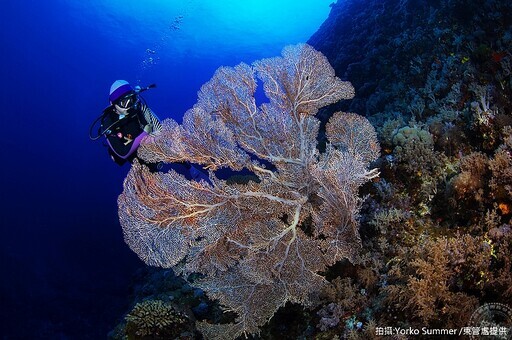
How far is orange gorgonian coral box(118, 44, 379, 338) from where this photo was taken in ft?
11.9

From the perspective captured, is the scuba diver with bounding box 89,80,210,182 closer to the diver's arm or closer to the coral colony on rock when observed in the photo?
the diver's arm

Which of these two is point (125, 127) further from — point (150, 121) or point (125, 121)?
point (150, 121)

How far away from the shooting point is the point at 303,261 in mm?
3691

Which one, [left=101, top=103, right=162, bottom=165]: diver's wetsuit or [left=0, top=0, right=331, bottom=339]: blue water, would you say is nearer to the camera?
[left=101, top=103, right=162, bottom=165]: diver's wetsuit

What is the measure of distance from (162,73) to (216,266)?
80150 mm

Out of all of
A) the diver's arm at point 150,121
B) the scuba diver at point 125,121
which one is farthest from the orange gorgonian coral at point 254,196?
the scuba diver at point 125,121

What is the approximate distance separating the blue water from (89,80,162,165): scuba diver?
1317 cm

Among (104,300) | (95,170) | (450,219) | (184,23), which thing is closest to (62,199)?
(95,170)

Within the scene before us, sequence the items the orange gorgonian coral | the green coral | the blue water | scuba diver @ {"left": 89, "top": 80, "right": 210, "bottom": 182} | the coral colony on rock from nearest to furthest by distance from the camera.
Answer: the coral colony on rock, the orange gorgonian coral, scuba diver @ {"left": 89, "top": 80, "right": 210, "bottom": 182}, the green coral, the blue water

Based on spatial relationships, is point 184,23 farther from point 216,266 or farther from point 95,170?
point 216,266

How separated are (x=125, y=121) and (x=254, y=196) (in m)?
2.93

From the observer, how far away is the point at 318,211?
3.95 m

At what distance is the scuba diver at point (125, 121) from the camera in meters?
5.12

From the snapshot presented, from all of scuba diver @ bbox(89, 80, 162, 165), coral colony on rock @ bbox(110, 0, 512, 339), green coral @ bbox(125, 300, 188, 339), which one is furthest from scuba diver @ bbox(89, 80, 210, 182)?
green coral @ bbox(125, 300, 188, 339)
